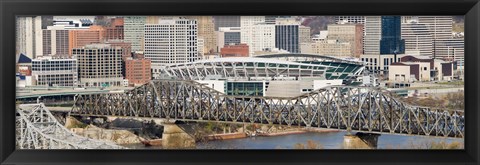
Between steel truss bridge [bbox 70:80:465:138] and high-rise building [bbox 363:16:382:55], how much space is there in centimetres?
18

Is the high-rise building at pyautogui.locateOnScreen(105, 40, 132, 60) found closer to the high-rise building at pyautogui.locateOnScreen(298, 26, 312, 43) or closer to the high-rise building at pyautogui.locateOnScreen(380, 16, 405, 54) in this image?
the high-rise building at pyautogui.locateOnScreen(298, 26, 312, 43)

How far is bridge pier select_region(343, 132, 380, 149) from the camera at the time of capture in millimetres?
2727

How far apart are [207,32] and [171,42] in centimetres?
17

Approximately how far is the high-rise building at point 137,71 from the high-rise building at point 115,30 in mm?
108

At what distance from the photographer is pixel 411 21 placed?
2.75 metres

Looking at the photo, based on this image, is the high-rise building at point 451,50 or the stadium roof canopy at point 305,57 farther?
the stadium roof canopy at point 305,57

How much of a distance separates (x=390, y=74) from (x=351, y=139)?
1.09 ft

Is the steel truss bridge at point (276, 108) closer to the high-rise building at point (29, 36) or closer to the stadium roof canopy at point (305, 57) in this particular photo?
the stadium roof canopy at point (305, 57)

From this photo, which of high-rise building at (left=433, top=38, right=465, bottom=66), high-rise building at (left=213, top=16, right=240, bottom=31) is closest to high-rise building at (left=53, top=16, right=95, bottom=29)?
high-rise building at (left=213, top=16, right=240, bottom=31)

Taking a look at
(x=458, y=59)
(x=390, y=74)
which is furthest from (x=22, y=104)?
(x=458, y=59)

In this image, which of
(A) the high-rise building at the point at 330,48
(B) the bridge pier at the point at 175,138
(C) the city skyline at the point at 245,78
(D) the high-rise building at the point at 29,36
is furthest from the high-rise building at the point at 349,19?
(D) the high-rise building at the point at 29,36

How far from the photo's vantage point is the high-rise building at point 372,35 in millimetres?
2756

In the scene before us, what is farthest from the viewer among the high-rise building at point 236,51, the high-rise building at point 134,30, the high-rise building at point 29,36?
the high-rise building at point 236,51
